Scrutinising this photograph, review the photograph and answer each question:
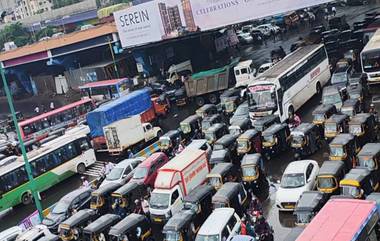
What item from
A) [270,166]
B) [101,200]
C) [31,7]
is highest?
[31,7]

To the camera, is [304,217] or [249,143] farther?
[249,143]

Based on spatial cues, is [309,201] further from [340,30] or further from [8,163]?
[340,30]

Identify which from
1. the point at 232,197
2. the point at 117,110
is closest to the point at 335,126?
the point at 232,197

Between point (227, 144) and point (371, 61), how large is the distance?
10.9 m

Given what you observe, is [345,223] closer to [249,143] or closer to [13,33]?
[249,143]

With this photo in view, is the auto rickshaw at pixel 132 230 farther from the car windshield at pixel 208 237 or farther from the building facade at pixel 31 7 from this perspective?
the building facade at pixel 31 7

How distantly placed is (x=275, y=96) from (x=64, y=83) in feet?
117

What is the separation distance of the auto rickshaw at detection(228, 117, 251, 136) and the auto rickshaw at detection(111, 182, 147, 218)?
21.8 feet

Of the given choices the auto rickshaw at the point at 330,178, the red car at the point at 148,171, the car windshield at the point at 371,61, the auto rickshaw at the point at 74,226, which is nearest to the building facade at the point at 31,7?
the car windshield at the point at 371,61

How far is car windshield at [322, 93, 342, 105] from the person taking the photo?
85.4 ft

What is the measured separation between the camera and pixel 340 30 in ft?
129

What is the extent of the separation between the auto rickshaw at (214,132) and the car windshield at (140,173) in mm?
4521

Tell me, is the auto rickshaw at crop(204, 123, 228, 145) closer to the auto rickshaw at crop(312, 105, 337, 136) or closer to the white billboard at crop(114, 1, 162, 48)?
the auto rickshaw at crop(312, 105, 337, 136)

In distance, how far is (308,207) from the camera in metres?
15.9
